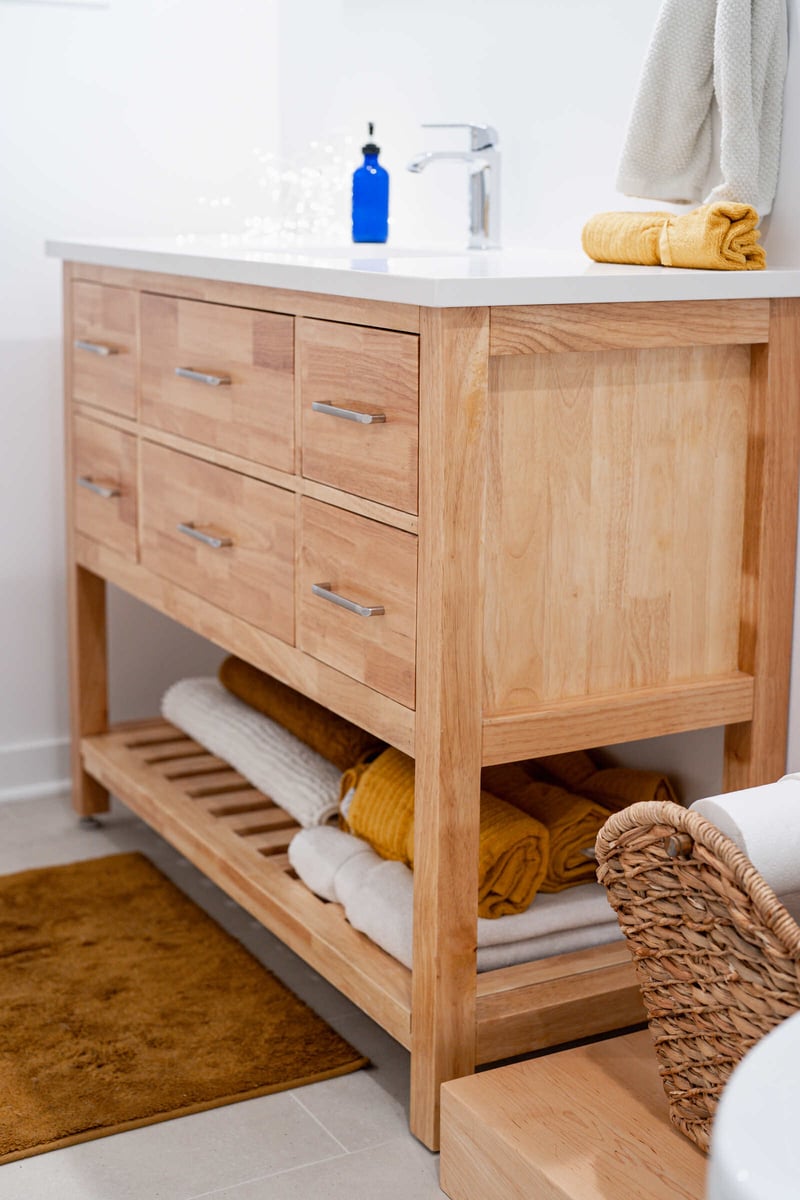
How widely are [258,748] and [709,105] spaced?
3.80 ft

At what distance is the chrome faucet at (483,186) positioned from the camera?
2195 millimetres

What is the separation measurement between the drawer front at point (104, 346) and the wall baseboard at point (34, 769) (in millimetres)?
755

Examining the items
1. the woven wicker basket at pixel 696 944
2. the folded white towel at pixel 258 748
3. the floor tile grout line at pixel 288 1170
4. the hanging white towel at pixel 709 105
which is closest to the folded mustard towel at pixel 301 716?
the folded white towel at pixel 258 748

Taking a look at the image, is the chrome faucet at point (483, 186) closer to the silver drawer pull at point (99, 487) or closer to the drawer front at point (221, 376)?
the drawer front at point (221, 376)

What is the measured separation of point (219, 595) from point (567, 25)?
3.12ft

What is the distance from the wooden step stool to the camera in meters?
1.42

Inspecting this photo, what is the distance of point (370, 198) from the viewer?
2.27 m

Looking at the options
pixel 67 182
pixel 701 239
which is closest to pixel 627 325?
pixel 701 239

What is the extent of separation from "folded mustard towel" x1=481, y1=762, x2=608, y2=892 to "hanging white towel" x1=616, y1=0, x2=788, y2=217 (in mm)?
776

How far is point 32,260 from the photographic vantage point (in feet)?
9.10

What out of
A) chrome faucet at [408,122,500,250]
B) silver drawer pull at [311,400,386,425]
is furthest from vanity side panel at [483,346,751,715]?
chrome faucet at [408,122,500,250]

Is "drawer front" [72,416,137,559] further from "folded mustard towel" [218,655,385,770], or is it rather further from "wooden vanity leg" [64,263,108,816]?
"folded mustard towel" [218,655,385,770]

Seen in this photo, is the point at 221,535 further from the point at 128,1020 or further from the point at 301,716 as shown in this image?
the point at 128,1020

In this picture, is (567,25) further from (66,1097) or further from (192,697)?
(66,1097)
